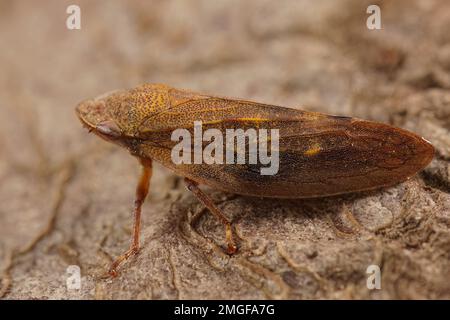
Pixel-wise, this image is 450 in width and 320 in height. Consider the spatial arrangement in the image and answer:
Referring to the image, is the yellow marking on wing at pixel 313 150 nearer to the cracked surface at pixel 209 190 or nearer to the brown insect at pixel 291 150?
the brown insect at pixel 291 150

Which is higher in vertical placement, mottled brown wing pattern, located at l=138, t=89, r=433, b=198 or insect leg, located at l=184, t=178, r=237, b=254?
mottled brown wing pattern, located at l=138, t=89, r=433, b=198

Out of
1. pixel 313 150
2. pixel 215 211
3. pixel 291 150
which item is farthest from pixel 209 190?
pixel 313 150

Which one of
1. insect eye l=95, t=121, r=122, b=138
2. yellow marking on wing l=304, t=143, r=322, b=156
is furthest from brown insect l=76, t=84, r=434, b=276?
insect eye l=95, t=121, r=122, b=138

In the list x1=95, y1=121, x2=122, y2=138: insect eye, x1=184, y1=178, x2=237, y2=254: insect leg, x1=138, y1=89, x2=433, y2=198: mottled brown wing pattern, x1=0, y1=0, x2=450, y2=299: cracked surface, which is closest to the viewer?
x1=0, y1=0, x2=450, y2=299: cracked surface

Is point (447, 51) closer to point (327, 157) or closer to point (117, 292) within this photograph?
point (327, 157)

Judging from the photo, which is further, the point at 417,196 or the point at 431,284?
the point at 417,196

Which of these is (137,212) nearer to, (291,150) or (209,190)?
(209,190)

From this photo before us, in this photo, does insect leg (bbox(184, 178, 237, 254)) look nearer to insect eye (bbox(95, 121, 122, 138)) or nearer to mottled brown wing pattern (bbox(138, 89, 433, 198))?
mottled brown wing pattern (bbox(138, 89, 433, 198))

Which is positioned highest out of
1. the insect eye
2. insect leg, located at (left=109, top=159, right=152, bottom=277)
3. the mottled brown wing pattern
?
the insect eye
